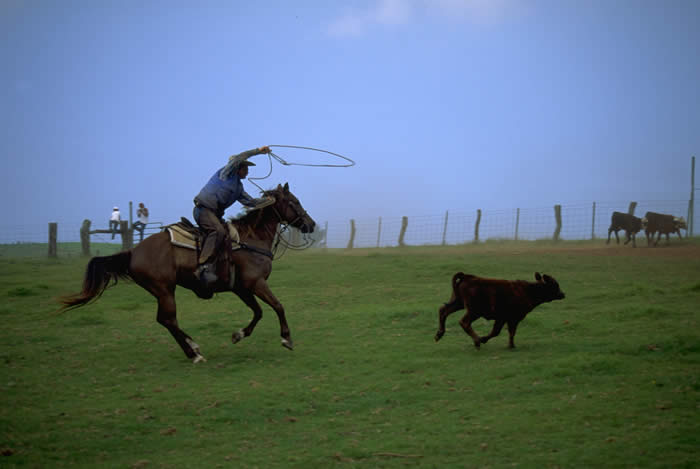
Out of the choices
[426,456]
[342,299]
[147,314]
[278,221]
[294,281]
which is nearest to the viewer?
[426,456]

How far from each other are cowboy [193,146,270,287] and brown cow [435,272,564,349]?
3732 millimetres

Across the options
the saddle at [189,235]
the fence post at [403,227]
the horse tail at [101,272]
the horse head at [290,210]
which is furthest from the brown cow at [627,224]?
the horse tail at [101,272]

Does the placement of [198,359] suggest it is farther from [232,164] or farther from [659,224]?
[659,224]

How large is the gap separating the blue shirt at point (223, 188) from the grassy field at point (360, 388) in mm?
2425

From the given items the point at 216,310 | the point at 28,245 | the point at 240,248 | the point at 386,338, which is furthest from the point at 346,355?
the point at 28,245

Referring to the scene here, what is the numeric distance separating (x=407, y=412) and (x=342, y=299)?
8664 millimetres

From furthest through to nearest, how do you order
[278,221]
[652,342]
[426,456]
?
[278,221] → [652,342] → [426,456]

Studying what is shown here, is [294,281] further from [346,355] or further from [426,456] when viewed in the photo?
[426,456]

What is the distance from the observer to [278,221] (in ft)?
36.7

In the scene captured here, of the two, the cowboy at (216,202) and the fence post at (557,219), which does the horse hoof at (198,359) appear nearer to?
the cowboy at (216,202)

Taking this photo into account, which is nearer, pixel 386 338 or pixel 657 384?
pixel 657 384

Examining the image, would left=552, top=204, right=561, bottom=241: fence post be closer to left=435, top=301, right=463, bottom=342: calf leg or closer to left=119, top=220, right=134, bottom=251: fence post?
left=119, top=220, right=134, bottom=251: fence post

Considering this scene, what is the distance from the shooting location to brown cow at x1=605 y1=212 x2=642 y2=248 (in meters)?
28.9

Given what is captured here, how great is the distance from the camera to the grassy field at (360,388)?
19.5 ft
